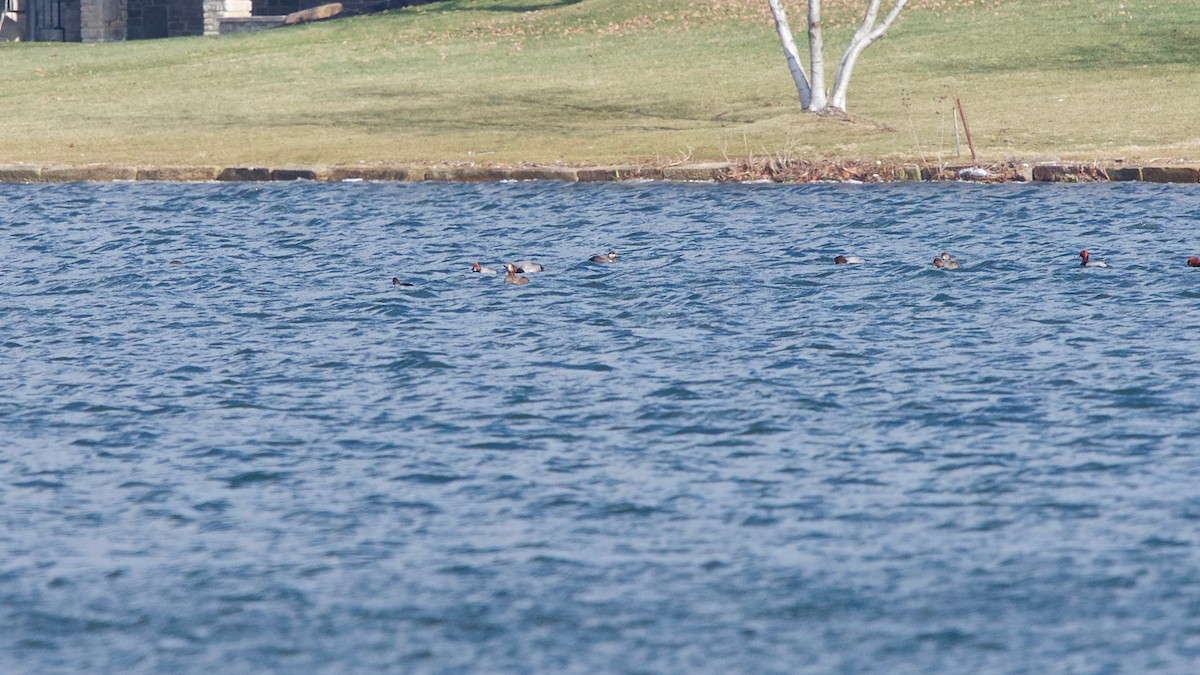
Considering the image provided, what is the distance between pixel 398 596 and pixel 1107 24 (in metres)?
42.7

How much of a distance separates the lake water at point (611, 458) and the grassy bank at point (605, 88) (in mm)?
10769

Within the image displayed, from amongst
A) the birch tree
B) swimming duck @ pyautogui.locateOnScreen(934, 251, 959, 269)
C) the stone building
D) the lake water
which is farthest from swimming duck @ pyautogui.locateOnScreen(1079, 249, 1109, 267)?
the stone building

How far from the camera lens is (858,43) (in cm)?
3797

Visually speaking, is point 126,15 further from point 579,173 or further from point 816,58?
point 579,173

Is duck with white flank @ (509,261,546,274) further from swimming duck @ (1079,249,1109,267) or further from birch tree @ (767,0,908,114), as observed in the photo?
birch tree @ (767,0,908,114)

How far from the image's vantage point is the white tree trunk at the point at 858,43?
122ft

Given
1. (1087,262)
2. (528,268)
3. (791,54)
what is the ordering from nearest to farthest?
(1087,262)
(528,268)
(791,54)

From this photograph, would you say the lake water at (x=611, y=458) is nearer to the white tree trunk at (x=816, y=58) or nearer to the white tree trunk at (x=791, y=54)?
the white tree trunk at (x=816, y=58)

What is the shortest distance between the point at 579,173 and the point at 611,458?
20203mm

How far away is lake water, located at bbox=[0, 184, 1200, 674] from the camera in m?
11.0

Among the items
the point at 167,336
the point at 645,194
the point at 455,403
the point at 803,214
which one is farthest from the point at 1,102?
the point at 455,403

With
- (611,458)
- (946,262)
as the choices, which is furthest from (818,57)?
(611,458)

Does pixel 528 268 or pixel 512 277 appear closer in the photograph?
pixel 512 277

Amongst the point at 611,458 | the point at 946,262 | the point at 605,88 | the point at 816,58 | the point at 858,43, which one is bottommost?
the point at 611,458
